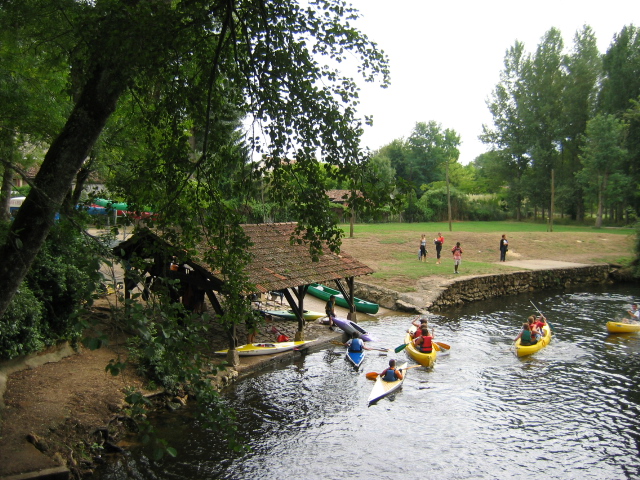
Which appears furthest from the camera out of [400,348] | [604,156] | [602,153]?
[604,156]

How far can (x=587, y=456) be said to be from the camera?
36.2 feet

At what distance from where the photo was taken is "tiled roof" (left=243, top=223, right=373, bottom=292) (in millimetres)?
15812

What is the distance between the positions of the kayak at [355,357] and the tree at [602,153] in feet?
143

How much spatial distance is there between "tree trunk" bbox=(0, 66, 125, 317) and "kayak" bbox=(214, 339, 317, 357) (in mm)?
10150

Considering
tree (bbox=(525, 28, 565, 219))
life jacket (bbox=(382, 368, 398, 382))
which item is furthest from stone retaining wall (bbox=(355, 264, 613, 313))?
tree (bbox=(525, 28, 565, 219))

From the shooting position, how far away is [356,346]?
16.5 meters

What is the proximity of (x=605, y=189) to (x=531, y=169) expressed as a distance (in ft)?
43.9

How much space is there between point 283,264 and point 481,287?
48.5 feet

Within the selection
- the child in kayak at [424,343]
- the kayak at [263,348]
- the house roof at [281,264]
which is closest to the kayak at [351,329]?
the house roof at [281,264]

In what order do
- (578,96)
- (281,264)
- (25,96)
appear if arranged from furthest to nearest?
1. (578,96)
2. (281,264)
3. (25,96)

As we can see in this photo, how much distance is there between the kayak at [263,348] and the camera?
611 inches

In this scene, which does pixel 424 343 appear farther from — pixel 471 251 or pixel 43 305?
pixel 471 251

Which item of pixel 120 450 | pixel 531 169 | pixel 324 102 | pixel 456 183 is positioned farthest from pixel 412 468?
pixel 456 183

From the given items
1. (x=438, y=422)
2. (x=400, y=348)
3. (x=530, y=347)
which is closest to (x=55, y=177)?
(x=438, y=422)
